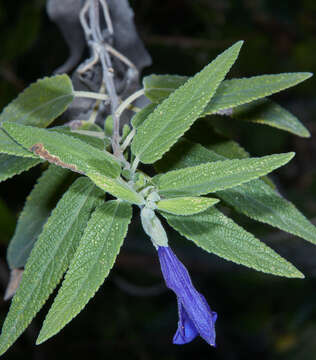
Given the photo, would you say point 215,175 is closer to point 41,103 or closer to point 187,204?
point 187,204

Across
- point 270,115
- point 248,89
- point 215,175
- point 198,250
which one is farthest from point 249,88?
point 198,250

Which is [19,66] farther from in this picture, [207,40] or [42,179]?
[42,179]

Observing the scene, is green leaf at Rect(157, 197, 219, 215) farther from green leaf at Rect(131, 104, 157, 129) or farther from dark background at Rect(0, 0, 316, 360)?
dark background at Rect(0, 0, 316, 360)

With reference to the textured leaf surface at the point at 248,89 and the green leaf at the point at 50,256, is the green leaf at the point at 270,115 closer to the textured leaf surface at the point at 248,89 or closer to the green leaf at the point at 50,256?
the textured leaf surface at the point at 248,89

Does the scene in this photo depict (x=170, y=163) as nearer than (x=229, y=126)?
Yes

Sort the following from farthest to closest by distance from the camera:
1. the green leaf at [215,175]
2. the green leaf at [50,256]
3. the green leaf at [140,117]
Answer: the green leaf at [140,117] < the green leaf at [50,256] < the green leaf at [215,175]

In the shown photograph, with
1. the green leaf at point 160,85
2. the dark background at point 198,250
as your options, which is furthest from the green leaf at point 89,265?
the dark background at point 198,250

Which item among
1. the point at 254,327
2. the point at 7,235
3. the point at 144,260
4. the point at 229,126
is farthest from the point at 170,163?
the point at 254,327
